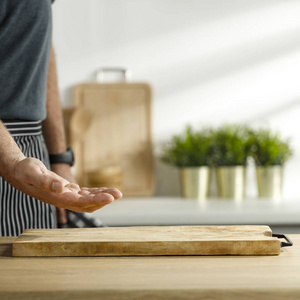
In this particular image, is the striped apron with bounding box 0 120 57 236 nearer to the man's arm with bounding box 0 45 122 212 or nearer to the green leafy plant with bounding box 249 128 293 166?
the man's arm with bounding box 0 45 122 212

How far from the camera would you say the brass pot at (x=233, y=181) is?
5.85 ft

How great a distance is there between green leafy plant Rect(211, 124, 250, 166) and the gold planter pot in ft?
0.25

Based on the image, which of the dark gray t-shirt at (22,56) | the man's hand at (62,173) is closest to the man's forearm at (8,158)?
the dark gray t-shirt at (22,56)

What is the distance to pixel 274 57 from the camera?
1959 mm

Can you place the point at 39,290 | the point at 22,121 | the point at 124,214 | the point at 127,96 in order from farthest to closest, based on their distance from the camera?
1. the point at 127,96
2. the point at 124,214
3. the point at 22,121
4. the point at 39,290

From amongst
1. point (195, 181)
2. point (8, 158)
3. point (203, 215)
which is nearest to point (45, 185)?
point (8, 158)

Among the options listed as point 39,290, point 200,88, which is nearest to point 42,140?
point 39,290

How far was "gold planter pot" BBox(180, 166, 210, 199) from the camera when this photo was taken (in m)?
1.77

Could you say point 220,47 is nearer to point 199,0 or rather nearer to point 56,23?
point 199,0

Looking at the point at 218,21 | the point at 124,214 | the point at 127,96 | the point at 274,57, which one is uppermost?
the point at 218,21

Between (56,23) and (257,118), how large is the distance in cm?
88

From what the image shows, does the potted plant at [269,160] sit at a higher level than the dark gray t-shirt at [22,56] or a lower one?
lower

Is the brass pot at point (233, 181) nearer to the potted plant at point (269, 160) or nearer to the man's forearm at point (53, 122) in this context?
the potted plant at point (269, 160)

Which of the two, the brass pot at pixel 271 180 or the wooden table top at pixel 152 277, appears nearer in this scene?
the wooden table top at pixel 152 277
